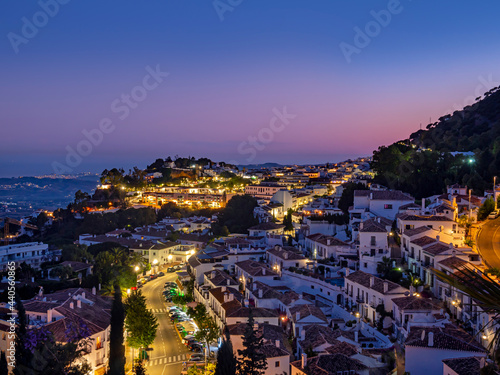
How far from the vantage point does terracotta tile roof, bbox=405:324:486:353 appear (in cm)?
1532

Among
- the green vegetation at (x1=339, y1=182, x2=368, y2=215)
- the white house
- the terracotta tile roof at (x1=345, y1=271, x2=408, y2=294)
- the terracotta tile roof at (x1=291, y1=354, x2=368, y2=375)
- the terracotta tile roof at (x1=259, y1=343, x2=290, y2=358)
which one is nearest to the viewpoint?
the white house

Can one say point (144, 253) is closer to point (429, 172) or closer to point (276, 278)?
point (276, 278)

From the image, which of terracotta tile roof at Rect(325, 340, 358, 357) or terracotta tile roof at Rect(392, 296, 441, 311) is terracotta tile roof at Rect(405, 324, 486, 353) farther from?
terracotta tile roof at Rect(325, 340, 358, 357)

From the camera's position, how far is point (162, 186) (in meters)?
94.8

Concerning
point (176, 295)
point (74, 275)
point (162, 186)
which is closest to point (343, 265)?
point (176, 295)

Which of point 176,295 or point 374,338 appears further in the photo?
point 176,295

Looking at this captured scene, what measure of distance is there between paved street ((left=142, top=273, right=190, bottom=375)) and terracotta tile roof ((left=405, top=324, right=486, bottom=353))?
1013cm

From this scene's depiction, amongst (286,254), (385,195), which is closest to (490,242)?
(385,195)

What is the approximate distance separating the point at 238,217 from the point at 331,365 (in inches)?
1503

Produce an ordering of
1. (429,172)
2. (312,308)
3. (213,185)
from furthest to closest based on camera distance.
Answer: (213,185) < (429,172) < (312,308)

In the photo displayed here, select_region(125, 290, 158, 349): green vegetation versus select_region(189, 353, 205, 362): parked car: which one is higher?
select_region(125, 290, 158, 349): green vegetation

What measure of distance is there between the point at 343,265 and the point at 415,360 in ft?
40.3

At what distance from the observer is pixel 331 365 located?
53.5ft

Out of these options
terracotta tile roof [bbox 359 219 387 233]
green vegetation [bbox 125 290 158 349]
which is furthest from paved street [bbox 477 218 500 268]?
green vegetation [bbox 125 290 158 349]
